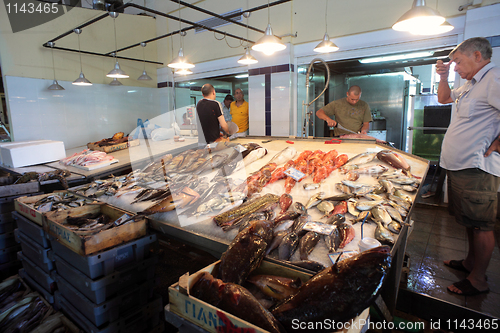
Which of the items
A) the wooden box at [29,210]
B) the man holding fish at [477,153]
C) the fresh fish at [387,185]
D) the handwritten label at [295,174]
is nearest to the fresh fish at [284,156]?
the handwritten label at [295,174]

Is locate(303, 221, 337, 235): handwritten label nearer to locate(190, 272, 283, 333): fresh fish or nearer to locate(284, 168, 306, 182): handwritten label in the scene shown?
locate(190, 272, 283, 333): fresh fish

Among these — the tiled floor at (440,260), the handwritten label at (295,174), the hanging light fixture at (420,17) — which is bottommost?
the tiled floor at (440,260)

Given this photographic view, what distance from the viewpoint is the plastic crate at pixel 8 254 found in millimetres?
3107

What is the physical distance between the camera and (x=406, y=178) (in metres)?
2.45

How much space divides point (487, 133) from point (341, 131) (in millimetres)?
2855

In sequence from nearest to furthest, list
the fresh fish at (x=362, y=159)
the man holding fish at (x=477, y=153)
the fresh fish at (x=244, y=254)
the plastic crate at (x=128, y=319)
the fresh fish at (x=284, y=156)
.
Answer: the fresh fish at (x=244, y=254) → the plastic crate at (x=128, y=319) → the man holding fish at (x=477, y=153) → the fresh fish at (x=362, y=159) → the fresh fish at (x=284, y=156)

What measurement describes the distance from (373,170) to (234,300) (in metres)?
2.16

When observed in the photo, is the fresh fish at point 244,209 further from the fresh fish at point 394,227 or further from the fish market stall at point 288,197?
the fresh fish at point 394,227

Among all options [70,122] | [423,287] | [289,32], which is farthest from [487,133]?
[70,122]

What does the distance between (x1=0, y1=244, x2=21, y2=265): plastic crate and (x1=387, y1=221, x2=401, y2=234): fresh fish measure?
3924 mm

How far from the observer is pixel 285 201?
88.2 inches

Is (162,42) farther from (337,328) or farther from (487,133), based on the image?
(337,328)

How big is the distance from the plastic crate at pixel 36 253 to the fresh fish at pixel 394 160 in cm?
332

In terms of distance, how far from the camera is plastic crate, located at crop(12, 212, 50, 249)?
231cm
